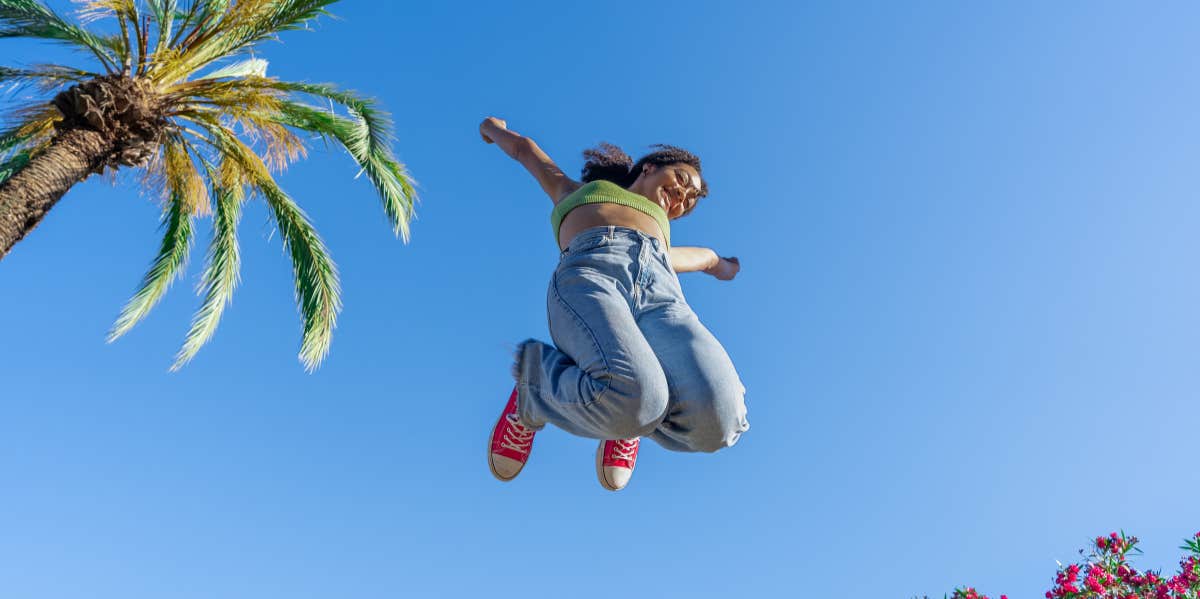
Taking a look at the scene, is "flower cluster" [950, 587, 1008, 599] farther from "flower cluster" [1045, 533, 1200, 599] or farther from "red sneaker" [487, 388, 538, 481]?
"red sneaker" [487, 388, 538, 481]

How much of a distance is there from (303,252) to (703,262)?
438 centimetres

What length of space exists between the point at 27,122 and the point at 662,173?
6217 millimetres

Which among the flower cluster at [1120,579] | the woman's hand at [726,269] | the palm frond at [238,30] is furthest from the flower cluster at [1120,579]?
the palm frond at [238,30]

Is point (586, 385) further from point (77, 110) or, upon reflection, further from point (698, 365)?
point (77, 110)

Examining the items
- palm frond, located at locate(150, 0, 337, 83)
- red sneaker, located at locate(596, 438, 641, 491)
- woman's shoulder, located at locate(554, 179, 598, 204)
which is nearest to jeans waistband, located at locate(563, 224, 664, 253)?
woman's shoulder, located at locate(554, 179, 598, 204)

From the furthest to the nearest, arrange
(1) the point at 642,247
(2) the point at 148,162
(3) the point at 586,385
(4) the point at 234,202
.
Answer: (4) the point at 234,202 < (2) the point at 148,162 < (1) the point at 642,247 < (3) the point at 586,385

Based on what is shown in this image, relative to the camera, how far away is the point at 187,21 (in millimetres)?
7188

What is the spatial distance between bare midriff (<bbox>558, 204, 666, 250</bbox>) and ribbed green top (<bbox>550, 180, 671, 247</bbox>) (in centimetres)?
2

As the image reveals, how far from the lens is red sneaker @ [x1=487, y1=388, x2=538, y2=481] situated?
3.93 meters

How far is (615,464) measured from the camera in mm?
3959

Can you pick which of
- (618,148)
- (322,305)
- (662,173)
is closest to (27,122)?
(322,305)

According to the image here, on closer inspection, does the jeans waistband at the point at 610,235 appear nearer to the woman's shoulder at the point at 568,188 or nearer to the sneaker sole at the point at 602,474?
the woman's shoulder at the point at 568,188

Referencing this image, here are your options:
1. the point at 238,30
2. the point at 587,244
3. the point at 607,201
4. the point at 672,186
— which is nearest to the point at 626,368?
the point at 587,244

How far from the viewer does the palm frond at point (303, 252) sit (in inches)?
291
